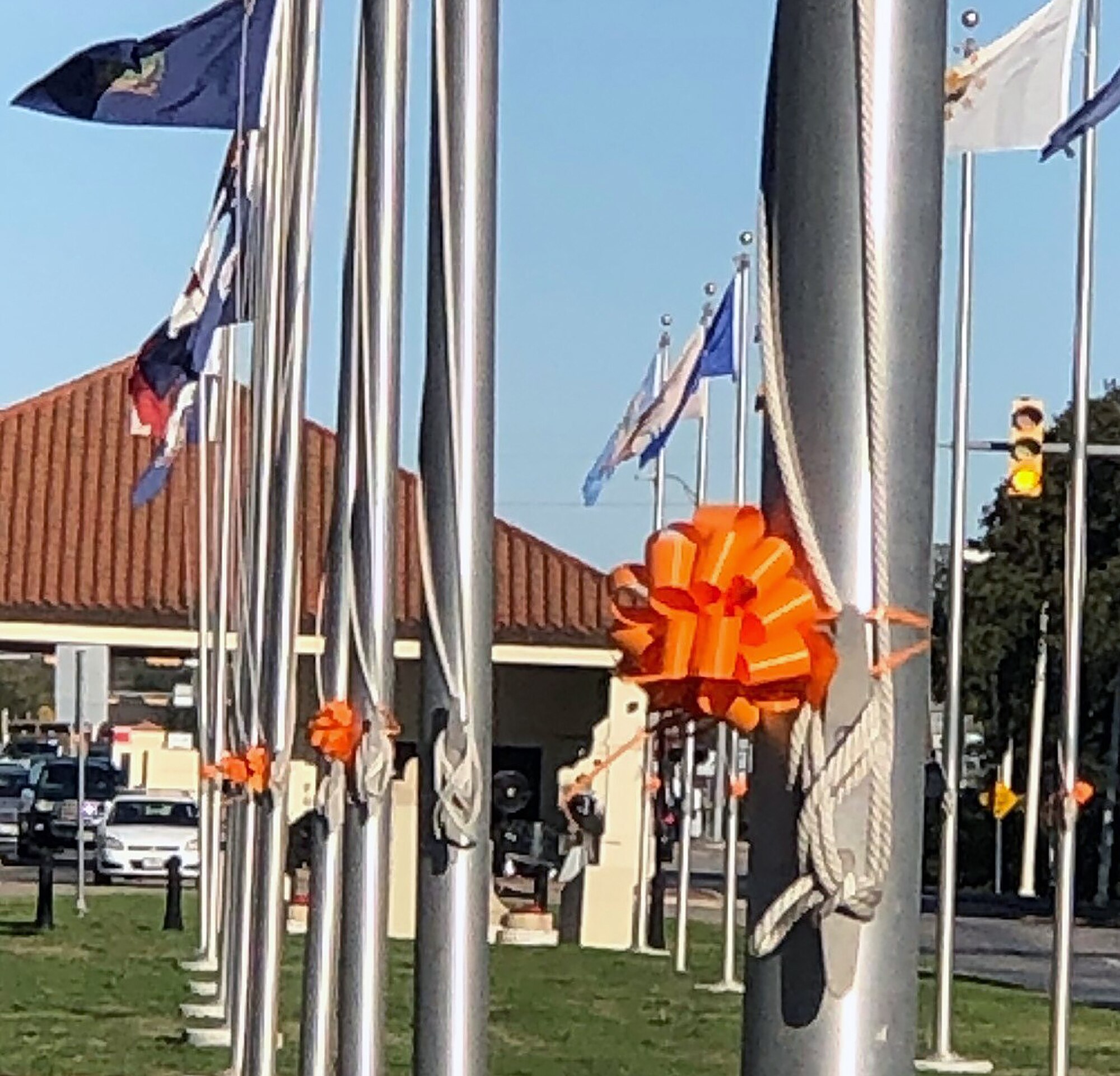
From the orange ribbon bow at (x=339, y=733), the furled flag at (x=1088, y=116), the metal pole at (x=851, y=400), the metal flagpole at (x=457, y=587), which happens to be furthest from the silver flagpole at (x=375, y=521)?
the furled flag at (x=1088, y=116)

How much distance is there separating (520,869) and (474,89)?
1580 inches

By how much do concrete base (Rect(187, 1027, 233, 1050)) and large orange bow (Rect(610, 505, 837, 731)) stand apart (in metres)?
16.1

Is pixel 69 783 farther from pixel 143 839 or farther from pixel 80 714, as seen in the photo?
pixel 80 714

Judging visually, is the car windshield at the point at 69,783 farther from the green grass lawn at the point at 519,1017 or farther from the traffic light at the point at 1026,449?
the traffic light at the point at 1026,449

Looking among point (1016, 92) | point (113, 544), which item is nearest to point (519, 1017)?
point (1016, 92)

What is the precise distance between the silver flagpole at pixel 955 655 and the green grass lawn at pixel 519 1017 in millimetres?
510

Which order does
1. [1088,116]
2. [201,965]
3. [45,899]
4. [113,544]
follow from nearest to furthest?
[1088,116] → [201,965] → [45,899] → [113,544]

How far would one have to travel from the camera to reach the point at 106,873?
47.2m

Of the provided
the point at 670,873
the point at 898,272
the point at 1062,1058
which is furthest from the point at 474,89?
the point at 670,873

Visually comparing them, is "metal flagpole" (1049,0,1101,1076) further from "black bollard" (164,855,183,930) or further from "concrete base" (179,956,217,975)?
"black bollard" (164,855,183,930)

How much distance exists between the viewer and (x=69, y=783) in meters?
55.1

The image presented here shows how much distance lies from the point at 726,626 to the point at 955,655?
16.4 meters

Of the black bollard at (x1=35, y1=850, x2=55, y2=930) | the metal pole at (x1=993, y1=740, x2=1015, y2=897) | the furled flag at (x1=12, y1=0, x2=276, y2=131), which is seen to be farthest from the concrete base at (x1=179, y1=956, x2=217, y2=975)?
the metal pole at (x1=993, y1=740, x2=1015, y2=897)

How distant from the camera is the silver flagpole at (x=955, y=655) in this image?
62.4 ft
